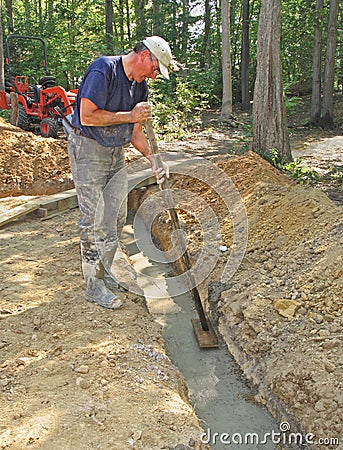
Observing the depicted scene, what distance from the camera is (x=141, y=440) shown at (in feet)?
9.04

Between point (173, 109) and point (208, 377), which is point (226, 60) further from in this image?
point (208, 377)

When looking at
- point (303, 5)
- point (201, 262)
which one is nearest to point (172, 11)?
point (303, 5)

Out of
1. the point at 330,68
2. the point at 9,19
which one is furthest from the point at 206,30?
the point at 330,68

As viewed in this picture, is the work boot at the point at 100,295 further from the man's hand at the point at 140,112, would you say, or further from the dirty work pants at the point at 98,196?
the man's hand at the point at 140,112

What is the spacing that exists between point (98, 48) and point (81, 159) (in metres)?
13.5

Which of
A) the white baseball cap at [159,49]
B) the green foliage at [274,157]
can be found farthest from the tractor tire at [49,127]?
the white baseball cap at [159,49]

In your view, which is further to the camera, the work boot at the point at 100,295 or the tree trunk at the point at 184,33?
the tree trunk at the point at 184,33

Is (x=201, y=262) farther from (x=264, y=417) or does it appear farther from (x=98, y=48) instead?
(x=98, y=48)

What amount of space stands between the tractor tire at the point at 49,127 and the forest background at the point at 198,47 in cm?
330

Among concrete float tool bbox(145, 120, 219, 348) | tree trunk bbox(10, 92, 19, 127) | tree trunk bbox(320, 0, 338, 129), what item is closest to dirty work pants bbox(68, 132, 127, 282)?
concrete float tool bbox(145, 120, 219, 348)

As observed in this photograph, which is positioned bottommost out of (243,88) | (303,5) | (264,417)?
(264,417)

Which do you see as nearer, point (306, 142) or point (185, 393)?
point (185, 393)

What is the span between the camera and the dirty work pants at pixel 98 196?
3832 mm

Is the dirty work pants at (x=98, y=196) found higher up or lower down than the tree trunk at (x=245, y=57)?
lower down
